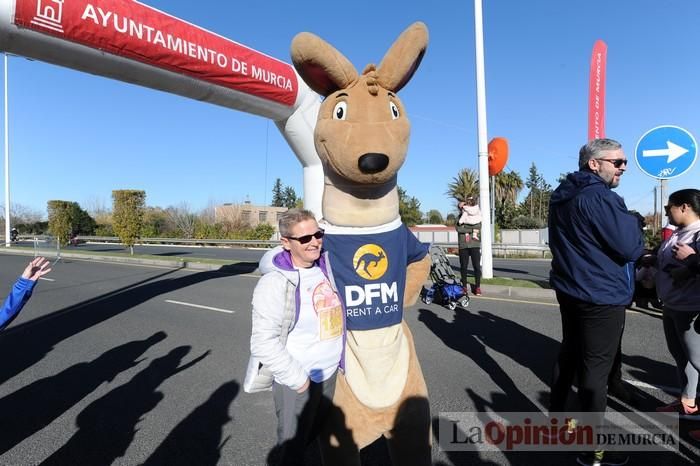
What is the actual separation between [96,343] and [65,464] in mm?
3252

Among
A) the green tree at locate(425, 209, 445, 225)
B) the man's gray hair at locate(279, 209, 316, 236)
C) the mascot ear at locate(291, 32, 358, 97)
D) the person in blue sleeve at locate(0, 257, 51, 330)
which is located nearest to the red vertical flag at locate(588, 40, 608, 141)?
the mascot ear at locate(291, 32, 358, 97)

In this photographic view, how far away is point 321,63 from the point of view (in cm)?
209

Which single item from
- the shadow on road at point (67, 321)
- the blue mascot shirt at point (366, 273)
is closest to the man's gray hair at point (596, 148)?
the blue mascot shirt at point (366, 273)

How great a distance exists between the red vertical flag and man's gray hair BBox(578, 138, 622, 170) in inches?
236


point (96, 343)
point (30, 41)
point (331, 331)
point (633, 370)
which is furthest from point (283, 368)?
point (30, 41)

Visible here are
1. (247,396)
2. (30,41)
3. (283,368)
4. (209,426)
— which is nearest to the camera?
(283,368)

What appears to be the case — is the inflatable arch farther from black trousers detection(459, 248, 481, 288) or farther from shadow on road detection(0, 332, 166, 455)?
black trousers detection(459, 248, 481, 288)

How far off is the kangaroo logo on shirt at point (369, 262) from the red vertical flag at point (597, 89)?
24.1 ft

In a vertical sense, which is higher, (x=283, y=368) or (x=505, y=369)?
(x=283, y=368)

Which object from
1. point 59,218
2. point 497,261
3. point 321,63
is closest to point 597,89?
point 321,63

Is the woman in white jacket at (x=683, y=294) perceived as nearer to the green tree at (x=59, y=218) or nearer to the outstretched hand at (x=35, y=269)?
the outstretched hand at (x=35, y=269)

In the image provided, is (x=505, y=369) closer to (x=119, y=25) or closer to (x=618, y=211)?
(x=618, y=211)

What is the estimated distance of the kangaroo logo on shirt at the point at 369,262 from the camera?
2.02 meters

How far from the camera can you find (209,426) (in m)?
3.21
